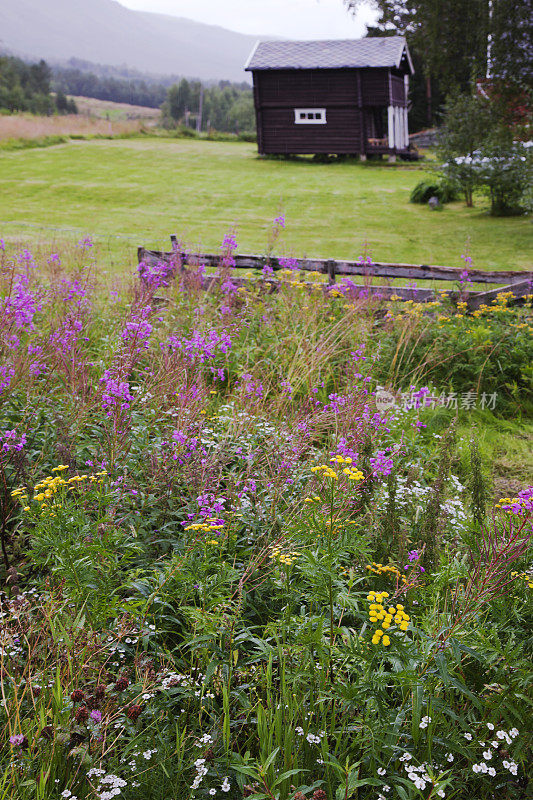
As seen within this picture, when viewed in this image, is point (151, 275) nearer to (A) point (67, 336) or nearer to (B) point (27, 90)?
(A) point (67, 336)

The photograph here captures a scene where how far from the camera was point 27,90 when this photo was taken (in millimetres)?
79000

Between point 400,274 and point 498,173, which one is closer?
point 400,274

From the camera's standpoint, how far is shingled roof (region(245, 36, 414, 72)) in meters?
29.2

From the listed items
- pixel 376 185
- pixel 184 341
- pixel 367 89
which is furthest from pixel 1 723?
pixel 367 89

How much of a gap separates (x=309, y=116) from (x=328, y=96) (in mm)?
1235

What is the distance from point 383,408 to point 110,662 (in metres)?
3.12

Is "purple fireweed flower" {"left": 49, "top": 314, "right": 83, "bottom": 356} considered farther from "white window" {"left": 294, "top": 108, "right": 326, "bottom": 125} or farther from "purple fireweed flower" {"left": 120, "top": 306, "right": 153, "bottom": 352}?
"white window" {"left": 294, "top": 108, "right": 326, "bottom": 125}

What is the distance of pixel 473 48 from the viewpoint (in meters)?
13.8

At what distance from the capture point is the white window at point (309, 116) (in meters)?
30.0

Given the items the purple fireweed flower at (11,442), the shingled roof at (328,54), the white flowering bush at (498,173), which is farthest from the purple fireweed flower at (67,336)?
the shingled roof at (328,54)

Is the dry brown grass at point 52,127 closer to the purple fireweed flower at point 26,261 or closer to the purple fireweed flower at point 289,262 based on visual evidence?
the purple fireweed flower at point 26,261

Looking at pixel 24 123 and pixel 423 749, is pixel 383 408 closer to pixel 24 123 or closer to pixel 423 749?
pixel 423 749

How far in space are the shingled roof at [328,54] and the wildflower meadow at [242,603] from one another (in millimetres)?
28770

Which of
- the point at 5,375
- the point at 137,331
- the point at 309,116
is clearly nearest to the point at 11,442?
the point at 5,375
